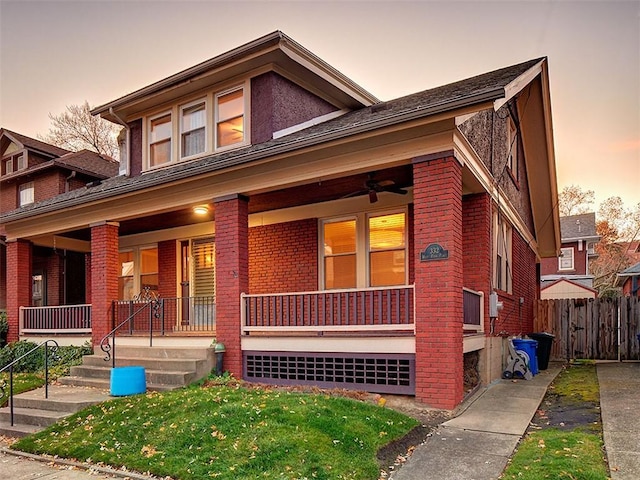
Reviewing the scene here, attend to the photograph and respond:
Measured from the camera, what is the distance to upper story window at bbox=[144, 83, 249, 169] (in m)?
11.9

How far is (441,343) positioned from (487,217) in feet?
10.9

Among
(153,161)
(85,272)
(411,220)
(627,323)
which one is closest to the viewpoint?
(411,220)

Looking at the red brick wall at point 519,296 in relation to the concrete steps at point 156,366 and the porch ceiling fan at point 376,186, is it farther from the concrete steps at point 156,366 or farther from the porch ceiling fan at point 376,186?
the concrete steps at point 156,366

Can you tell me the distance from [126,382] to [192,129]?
21.0 ft

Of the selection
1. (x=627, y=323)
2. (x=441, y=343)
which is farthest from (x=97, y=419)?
(x=627, y=323)

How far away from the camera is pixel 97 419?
723cm

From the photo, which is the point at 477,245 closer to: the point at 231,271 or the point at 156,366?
the point at 231,271

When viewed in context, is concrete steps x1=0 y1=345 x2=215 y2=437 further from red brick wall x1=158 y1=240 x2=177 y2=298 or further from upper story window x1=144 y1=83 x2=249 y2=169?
upper story window x1=144 y1=83 x2=249 y2=169

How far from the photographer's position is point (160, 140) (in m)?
13.3

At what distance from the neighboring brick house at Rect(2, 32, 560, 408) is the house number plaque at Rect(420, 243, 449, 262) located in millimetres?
21

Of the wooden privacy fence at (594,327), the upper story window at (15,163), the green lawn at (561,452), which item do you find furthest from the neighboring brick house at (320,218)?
the upper story window at (15,163)

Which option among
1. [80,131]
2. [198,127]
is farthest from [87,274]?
[80,131]

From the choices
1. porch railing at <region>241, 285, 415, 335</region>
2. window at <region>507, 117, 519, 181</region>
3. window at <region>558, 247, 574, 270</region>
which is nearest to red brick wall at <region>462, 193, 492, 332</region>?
porch railing at <region>241, 285, 415, 335</region>

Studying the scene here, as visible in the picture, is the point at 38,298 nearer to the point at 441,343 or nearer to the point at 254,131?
the point at 254,131
